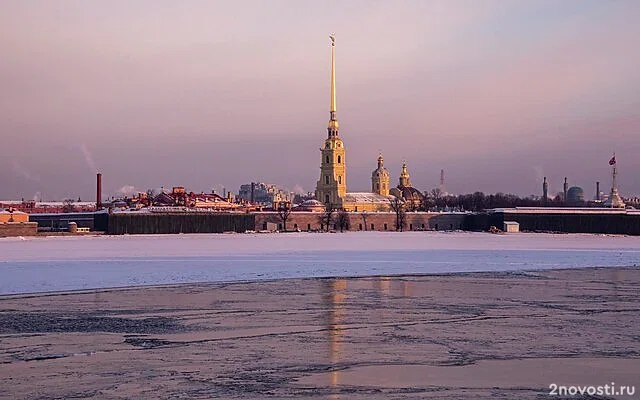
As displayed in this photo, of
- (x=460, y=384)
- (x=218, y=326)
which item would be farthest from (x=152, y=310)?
(x=460, y=384)

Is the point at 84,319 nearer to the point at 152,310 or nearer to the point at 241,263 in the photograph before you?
the point at 152,310

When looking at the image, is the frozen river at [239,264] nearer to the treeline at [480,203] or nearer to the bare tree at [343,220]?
the bare tree at [343,220]

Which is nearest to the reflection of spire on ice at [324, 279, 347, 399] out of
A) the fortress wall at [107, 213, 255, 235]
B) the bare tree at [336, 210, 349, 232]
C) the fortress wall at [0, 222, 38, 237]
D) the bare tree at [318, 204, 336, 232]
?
the fortress wall at [0, 222, 38, 237]

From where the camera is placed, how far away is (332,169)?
17038 cm

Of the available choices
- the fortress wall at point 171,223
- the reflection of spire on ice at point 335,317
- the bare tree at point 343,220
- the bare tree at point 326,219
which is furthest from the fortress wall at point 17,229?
the reflection of spire on ice at point 335,317

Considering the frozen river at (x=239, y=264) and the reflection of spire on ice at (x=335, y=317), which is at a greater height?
the frozen river at (x=239, y=264)

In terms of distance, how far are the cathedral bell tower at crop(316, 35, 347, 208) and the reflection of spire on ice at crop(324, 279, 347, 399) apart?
5468 inches

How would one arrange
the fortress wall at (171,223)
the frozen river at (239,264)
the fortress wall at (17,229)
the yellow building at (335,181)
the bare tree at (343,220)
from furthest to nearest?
1. the yellow building at (335,181)
2. the bare tree at (343,220)
3. the fortress wall at (171,223)
4. the fortress wall at (17,229)
5. the frozen river at (239,264)

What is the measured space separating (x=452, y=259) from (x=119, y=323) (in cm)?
2683

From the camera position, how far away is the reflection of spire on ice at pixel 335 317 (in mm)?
14156

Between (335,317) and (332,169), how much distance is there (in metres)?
150

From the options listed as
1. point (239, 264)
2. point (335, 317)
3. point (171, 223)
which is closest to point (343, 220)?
point (171, 223)

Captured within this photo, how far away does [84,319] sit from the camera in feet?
65.0

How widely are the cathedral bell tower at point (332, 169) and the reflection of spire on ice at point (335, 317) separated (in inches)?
5468
